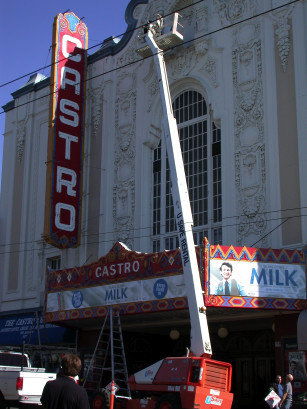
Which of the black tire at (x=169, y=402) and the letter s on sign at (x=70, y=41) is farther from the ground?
the letter s on sign at (x=70, y=41)

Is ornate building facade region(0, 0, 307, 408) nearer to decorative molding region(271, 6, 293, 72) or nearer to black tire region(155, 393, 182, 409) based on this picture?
decorative molding region(271, 6, 293, 72)

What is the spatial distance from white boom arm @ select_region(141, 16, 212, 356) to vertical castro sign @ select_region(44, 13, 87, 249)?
7.90 metres

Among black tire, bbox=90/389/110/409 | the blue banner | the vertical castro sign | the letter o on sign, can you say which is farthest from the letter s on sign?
black tire, bbox=90/389/110/409

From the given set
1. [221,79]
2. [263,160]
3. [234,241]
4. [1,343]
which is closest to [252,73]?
[221,79]

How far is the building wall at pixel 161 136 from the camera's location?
19359 mm

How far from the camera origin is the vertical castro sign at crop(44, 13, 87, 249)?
22.8 metres

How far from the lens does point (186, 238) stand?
13836 mm

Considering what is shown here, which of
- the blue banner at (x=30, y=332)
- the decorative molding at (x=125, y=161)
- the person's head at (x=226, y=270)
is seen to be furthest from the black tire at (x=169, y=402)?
the decorative molding at (x=125, y=161)

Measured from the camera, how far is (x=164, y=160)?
75.9ft

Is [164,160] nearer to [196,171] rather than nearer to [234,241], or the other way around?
[196,171]

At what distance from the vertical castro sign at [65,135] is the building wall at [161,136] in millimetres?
1102

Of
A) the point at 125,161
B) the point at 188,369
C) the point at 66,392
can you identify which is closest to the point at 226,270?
the point at 188,369

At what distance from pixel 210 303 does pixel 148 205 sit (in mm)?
7289

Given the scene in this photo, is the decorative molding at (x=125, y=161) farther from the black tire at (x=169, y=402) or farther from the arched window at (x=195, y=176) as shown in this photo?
the black tire at (x=169, y=402)
